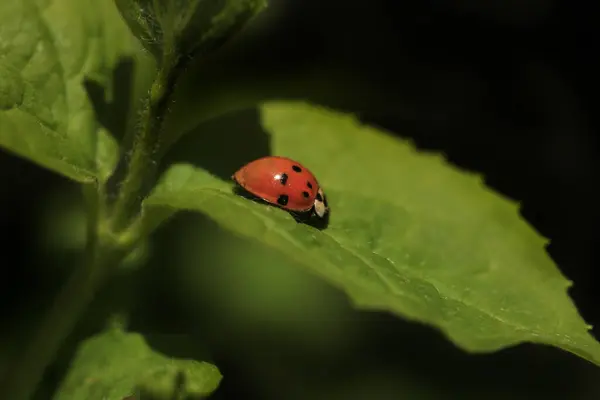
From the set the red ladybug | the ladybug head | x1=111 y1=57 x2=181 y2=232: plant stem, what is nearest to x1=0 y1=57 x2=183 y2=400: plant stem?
x1=111 y1=57 x2=181 y2=232: plant stem

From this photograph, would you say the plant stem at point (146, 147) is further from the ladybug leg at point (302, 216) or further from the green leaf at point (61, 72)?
the ladybug leg at point (302, 216)

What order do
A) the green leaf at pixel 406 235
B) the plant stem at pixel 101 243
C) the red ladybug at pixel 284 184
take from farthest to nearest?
the red ladybug at pixel 284 184
the plant stem at pixel 101 243
the green leaf at pixel 406 235

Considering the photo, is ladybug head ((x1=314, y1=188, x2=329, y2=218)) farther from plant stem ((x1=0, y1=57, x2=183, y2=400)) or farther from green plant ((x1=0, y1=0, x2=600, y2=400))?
plant stem ((x1=0, y1=57, x2=183, y2=400))

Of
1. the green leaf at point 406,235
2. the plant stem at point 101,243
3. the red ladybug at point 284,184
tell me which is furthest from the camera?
the red ladybug at point 284,184

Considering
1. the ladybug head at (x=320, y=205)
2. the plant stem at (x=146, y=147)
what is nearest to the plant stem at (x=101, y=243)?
the plant stem at (x=146, y=147)

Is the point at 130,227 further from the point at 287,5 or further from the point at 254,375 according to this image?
the point at 287,5

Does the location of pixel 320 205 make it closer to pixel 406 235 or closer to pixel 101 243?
pixel 406 235

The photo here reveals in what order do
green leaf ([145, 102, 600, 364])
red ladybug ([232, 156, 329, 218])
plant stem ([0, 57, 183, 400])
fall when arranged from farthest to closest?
red ladybug ([232, 156, 329, 218]) → plant stem ([0, 57, 183, 400]) → green leaf ([145, 102, 600, 364])

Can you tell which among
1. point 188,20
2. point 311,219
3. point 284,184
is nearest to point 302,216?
point 311,219
